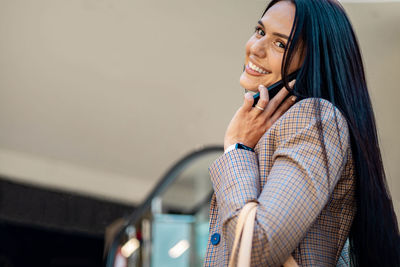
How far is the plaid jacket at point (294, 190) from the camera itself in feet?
5.60

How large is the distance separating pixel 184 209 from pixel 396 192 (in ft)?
15.7

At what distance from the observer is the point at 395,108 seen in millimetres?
8836

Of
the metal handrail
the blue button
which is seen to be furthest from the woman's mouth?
the metal handrail

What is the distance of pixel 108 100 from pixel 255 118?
31.1 ft

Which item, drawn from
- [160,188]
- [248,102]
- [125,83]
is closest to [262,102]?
[248,102]

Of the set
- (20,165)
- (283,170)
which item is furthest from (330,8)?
(20,165)

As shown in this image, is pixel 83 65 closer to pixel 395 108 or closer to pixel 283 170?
pixel 395 108

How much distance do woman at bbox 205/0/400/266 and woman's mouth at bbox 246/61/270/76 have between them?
0.19 feet

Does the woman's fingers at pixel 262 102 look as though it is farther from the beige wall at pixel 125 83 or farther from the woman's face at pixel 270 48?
the beige wall at pixel 125 83

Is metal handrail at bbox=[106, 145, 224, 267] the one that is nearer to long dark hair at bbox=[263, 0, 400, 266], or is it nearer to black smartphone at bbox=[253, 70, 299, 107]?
black smartphone at bbox=[253, 70, 299, 107]

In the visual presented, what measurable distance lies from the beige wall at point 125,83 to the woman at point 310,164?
6171 mm

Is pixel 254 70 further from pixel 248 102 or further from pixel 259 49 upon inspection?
pixel 248 102

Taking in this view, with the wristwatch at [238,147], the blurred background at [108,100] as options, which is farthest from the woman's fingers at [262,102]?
the blurred background at [108,100]

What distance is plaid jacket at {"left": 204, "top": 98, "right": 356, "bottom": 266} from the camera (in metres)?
1.71
